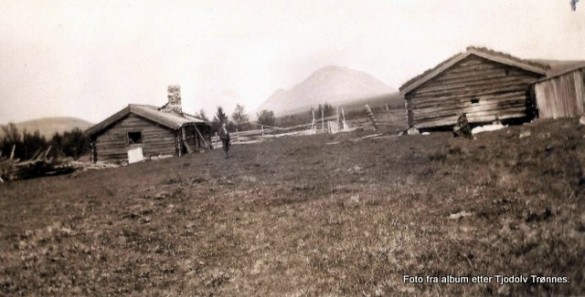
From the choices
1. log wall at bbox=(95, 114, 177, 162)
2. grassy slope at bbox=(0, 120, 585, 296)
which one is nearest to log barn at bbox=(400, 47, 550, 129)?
grassy slope at bbox=(0, 120, 585, 296)

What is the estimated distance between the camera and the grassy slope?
5012 mm

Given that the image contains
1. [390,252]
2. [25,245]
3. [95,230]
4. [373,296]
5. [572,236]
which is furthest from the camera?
[95,230]

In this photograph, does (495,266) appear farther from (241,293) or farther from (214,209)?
(214,209)

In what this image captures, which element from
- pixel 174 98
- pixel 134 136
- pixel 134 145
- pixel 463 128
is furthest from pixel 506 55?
pixel 174 98

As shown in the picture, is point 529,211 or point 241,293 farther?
point 529,211

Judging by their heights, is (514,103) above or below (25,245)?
above

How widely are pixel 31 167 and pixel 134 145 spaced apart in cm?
724

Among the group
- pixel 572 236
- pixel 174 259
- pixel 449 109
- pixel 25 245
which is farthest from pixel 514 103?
pixel 25 245

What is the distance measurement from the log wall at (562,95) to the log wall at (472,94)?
2817mm

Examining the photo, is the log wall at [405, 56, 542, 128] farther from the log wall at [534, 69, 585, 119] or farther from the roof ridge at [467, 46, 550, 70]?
the log wall at [534, 69, 585, 119]

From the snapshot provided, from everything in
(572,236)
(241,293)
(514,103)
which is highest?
(514,103)

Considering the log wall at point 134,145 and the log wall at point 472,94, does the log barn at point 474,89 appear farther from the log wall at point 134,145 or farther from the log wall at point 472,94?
the log wall at point 134,145

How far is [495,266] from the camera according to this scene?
4676mm

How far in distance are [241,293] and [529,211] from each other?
4473mm
